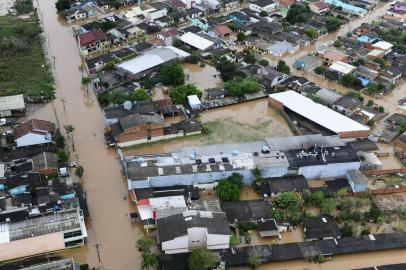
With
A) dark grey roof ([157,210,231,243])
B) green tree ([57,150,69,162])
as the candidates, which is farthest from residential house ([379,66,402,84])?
green tree ([57,150,69,162])

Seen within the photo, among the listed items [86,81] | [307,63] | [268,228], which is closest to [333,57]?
[307,63]

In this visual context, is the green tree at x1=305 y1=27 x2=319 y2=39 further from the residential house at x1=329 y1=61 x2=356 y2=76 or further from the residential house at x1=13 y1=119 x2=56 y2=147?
the residential house at x1=13 y1=119 x2=56 y2=147

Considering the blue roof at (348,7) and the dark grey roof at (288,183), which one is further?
the blue roof at (348,7)

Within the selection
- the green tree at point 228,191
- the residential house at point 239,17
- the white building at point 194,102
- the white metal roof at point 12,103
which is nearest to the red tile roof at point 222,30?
the residential house at point 239,17

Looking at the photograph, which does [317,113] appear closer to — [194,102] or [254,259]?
[194,102]

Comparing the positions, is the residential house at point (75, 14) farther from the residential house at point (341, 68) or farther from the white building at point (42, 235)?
the white building at point (42, 235)

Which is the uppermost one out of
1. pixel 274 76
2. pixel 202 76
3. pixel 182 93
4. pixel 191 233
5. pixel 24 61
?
pixel 191 233

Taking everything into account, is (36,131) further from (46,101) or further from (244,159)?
(244,159)
